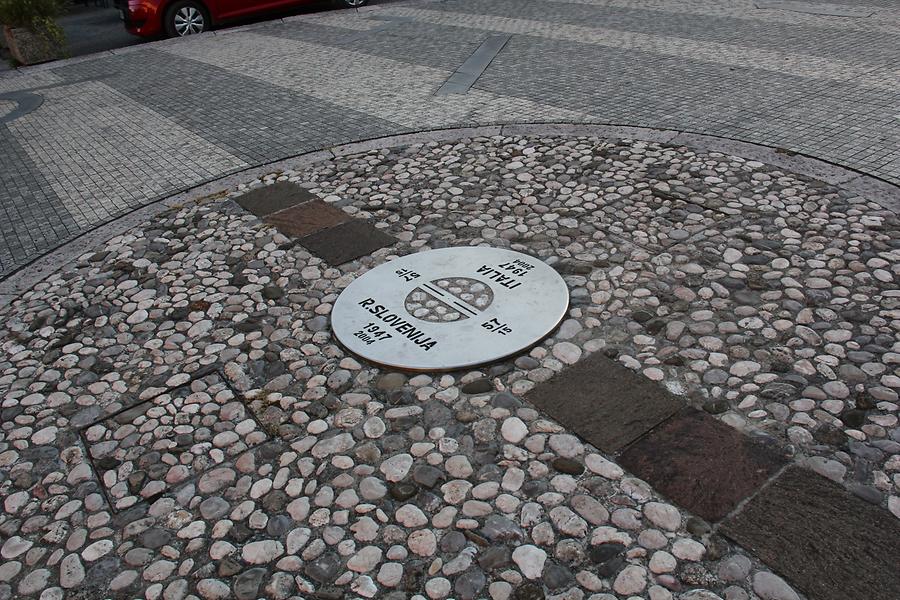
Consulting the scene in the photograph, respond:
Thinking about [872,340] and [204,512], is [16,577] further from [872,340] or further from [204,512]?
[872,340]

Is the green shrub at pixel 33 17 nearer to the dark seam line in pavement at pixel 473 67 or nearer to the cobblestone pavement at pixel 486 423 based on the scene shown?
the dark seam line in pavement at pixel 473 67

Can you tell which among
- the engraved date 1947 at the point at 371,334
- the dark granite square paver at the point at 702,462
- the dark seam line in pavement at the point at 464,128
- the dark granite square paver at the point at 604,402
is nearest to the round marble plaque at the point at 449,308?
the engraved date 1947 at the point at 371,334

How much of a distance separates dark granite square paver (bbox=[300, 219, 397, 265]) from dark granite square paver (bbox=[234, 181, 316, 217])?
58 cm

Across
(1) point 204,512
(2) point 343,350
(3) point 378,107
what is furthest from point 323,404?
(3) point 378,107

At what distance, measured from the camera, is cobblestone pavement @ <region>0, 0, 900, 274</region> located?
5766 millimetres

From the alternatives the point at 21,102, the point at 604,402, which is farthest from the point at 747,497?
the point at 21,102

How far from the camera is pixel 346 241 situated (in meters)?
4.67

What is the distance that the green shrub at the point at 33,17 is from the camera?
10711mm

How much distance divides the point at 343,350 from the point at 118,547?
132 centimetres

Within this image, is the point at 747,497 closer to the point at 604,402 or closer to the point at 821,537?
the point at 821,537

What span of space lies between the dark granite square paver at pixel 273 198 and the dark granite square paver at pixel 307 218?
83mm

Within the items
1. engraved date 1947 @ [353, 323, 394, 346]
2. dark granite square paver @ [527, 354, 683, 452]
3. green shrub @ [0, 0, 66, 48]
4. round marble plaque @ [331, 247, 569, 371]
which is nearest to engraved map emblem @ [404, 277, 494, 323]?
round marble plaque @ [331, 247, 569, 371]

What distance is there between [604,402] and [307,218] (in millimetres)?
2637

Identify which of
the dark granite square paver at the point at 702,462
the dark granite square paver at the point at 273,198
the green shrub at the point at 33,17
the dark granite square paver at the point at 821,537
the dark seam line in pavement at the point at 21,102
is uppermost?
the dark granite square paver at the point at 821,537
